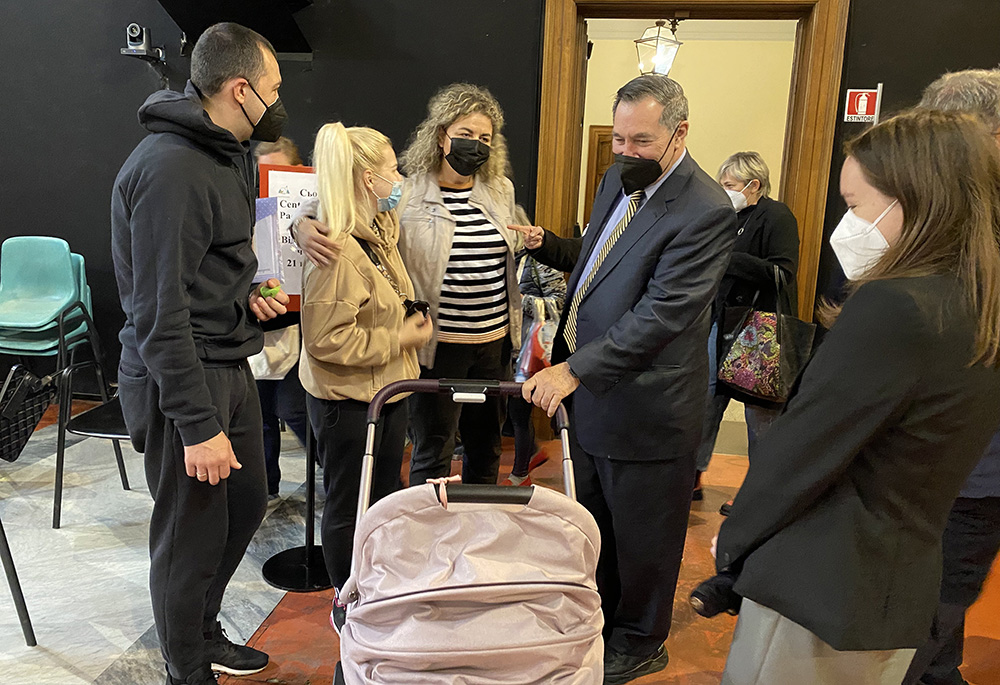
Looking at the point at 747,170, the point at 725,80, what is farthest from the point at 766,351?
the point at 725,80

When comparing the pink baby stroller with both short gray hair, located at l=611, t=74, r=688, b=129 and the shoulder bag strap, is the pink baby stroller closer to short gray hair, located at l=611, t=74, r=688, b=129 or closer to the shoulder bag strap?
the shoulder bag strap

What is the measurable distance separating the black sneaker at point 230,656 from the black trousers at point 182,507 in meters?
0.19

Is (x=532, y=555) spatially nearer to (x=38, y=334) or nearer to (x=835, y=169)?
(x=835, y=169)

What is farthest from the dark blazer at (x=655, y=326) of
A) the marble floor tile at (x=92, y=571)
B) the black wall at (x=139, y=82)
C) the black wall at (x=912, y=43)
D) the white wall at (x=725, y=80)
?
the white wall at (x=725, y=80)

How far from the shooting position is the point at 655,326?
191cm

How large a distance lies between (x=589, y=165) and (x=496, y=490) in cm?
739

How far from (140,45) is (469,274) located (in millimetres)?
3024

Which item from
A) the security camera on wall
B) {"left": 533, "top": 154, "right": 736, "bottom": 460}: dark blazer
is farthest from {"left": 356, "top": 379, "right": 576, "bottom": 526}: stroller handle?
the security camera on wall

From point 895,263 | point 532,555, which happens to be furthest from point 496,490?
point 895,263

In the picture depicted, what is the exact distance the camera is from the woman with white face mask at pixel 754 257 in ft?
10.1

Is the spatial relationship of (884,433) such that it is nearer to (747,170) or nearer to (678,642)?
(678,642)

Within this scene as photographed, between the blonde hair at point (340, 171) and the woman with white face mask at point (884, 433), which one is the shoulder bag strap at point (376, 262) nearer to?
the blonde hair at point (340, 171)

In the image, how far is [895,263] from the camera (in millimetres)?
1139

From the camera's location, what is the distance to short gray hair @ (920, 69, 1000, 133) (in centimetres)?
168
